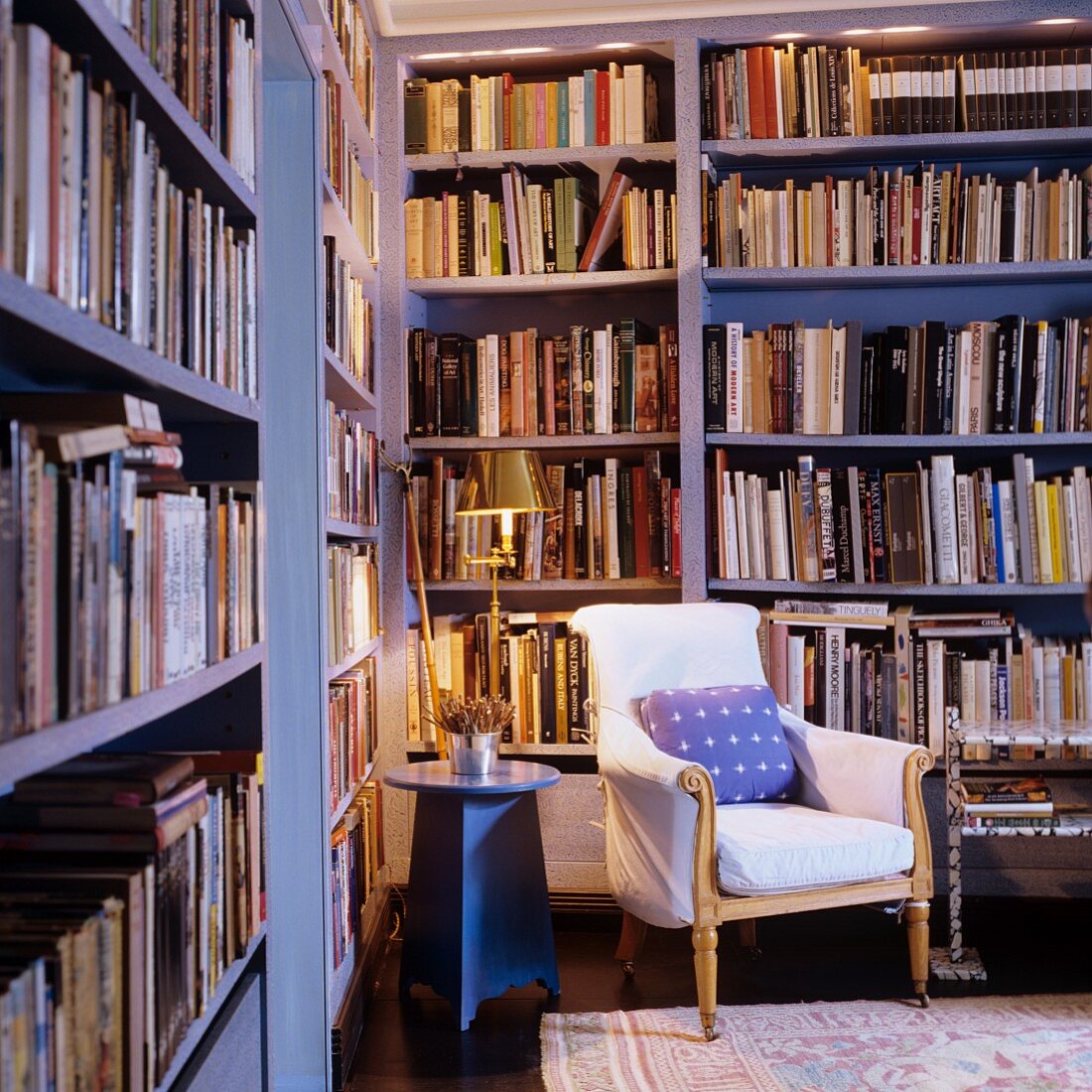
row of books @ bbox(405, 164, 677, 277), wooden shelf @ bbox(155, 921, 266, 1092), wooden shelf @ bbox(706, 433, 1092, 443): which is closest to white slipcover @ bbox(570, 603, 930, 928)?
wooden shelf @ bbox(706, 433, 1092, 443)

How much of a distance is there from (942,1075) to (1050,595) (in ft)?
5.69

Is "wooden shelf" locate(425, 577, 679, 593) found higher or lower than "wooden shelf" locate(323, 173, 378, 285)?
lower

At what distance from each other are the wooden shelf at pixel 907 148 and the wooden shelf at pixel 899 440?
85cm

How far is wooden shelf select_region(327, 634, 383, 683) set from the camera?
8.54 ft

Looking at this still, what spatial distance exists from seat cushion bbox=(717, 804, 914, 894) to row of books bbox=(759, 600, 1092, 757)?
630 millimetres

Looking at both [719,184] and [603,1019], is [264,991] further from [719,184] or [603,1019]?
[719,184]

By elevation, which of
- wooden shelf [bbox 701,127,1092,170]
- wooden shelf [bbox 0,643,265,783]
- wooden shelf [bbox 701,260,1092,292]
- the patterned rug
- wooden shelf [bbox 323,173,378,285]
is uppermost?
wooden shelf [bbox 701,127,1092,170]

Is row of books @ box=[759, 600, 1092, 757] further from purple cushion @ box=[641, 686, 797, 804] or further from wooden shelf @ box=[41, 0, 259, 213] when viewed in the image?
wooden shelf @ box=[41, 0, 259, 213]

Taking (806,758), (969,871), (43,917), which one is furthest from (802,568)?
(43,917)

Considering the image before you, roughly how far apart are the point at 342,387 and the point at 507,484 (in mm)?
505

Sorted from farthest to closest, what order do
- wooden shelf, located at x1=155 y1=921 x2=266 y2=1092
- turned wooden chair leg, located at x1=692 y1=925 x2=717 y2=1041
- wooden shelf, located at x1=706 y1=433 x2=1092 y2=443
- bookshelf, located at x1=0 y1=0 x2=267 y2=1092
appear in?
1. wooden shelf, located at x1=706 y1=433 x2=1092 y2=443
2. turned wooden chair leg, located at x1=692 y1=925 x2=717 y2=1041
3. wooden shelf, located at x1=155 y1=921 x2=266 y2=1092
4. bookshelf, located at x1=0 y1=0 x2=267 y2=1092

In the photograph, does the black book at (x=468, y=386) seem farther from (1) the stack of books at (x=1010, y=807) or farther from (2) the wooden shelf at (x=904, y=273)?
(1) the stack of books at (x=1010, y=807)

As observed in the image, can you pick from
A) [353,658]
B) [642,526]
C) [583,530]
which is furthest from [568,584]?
[353,658]

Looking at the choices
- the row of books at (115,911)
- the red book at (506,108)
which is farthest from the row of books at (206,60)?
the red book at (506,108)
